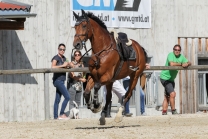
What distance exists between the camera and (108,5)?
2327 cm

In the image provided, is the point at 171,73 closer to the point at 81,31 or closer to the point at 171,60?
the point at 171,60

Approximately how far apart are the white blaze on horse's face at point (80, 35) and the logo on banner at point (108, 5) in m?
8.23

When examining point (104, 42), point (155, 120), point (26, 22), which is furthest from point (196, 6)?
point (104, 42)

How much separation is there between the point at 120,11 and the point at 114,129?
362 inches

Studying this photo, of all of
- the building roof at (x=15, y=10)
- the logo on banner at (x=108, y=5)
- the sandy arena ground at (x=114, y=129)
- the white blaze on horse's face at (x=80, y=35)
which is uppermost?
the logo on banner at (x=108, y=5)

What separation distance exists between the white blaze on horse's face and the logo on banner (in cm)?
823

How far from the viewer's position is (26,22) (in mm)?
22234

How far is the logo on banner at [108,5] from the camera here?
22.8m

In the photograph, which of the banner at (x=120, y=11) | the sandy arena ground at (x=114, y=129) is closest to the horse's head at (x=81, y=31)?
the sandy arena ground at (x=114, y=129)

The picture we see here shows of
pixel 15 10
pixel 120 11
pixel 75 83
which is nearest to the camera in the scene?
pixel 75 83

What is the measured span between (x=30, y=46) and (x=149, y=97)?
386 centimetres

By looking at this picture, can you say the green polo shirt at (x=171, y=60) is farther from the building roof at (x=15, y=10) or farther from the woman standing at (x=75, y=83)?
the building roof at (x=15, y=10)

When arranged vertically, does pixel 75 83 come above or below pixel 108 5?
below

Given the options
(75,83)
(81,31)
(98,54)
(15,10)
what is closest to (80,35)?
(81,31)
